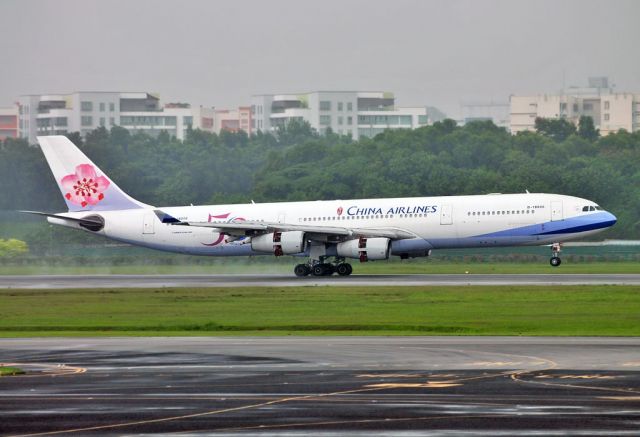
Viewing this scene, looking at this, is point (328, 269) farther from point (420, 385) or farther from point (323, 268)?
point (420, 385)

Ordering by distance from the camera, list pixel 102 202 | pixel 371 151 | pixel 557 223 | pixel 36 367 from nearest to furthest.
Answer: pixel 36 367 → pixel 557 223 → pixel 102 202 → pixel 371 151

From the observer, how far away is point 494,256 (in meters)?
98.7

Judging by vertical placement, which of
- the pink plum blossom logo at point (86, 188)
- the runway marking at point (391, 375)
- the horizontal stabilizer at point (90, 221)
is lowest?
the runway marking at point (391, 375)

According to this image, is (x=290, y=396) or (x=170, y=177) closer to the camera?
(x=290, y=396)

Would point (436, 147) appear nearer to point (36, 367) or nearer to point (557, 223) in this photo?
point (557, 223)

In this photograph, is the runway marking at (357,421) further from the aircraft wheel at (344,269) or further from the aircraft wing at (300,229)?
the aircraft wheel at (344,269)

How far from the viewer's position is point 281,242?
77.3 metres

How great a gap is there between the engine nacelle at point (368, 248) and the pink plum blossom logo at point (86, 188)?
1903cm

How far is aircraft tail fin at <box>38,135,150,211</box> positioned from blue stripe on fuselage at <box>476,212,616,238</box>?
25.7 m

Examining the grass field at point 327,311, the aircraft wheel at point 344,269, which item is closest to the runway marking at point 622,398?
the grass field at point 327,311

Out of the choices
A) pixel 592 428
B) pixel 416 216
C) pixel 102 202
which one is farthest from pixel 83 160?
pixel 592 428

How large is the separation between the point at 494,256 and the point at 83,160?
3333 cm

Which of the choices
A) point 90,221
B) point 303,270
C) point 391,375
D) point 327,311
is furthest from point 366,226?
point 391,375

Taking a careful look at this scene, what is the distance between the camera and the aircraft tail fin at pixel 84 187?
8506 cm
